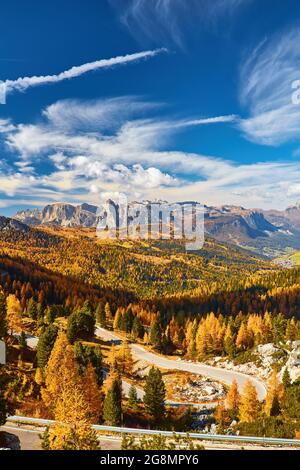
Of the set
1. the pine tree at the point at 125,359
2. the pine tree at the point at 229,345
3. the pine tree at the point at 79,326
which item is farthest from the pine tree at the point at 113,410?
the pine tree at the point at 229,345

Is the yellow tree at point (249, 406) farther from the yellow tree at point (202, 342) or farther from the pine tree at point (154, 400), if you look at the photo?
the yellow tree at point (202, 342)

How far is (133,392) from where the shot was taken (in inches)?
2549

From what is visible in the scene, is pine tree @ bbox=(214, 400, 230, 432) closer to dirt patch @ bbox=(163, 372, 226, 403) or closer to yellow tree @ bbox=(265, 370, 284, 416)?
yellow tree @ bbox=(265, 370, 284, 416)

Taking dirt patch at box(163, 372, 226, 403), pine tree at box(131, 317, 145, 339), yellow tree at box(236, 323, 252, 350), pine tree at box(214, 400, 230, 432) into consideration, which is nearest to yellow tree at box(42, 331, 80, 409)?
pine tree at box(214, 400, 230, 432)

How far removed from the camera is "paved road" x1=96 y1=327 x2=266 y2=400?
316 ft

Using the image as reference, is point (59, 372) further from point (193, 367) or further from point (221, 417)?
point (193, 367)

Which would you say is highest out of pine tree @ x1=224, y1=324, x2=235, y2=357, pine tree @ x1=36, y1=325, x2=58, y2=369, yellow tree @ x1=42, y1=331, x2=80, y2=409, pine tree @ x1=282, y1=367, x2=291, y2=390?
yellow tree @ x1=42, y1=331, x2=80, y2=409

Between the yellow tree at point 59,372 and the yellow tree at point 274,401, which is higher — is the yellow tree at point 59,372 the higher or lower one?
the higher one

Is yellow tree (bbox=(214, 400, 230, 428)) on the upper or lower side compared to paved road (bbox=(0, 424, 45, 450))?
lower

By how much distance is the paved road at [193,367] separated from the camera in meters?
96.3

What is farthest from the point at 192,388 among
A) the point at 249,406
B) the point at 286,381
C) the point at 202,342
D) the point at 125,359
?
the point at 202,342

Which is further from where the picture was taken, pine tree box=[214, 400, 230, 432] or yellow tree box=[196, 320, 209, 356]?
yellow tree box=[196, 320, 209, 356]

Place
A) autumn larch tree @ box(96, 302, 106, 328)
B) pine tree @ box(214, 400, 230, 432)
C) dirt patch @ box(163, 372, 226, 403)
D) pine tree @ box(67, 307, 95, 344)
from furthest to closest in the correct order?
autumn larch tree @ box(96, 302, 106, 328) < pine tree @ box(67, 307, 95, 344) < dirt patch @ box(163, 372, 226, 403) < pine tree @ box(214, 400, 230, 432)
